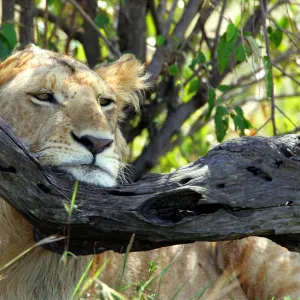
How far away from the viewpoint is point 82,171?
260 cm

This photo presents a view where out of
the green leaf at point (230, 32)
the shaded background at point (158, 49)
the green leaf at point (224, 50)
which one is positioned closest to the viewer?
the green leaf at point (230, 32)

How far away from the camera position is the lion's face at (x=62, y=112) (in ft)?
8.61

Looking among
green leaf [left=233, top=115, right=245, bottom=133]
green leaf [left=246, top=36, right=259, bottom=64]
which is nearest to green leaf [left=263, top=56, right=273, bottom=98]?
green leaf [left=246, top=36, right=259, bottom=64]

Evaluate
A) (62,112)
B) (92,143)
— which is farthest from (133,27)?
(92,143)

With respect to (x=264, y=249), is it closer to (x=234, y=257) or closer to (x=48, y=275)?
(x=234, y=257)

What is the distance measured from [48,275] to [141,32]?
84.7 inches

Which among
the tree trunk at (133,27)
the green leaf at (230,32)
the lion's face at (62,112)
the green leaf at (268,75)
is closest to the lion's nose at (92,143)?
the lion's face at (62,112)

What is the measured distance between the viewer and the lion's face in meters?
2.62

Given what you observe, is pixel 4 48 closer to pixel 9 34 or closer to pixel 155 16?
pixel 9 34

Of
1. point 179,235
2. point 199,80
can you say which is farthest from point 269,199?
point 199,80

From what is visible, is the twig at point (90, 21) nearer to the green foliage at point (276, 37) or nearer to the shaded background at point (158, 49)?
the shaded background at point (158, 49)

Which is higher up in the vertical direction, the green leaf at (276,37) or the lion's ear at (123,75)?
the green leaf at (276,37)

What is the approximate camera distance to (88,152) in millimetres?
2607

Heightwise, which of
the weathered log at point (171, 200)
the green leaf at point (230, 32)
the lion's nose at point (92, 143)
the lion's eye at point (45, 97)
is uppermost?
the green leaf at point (230, 32)
